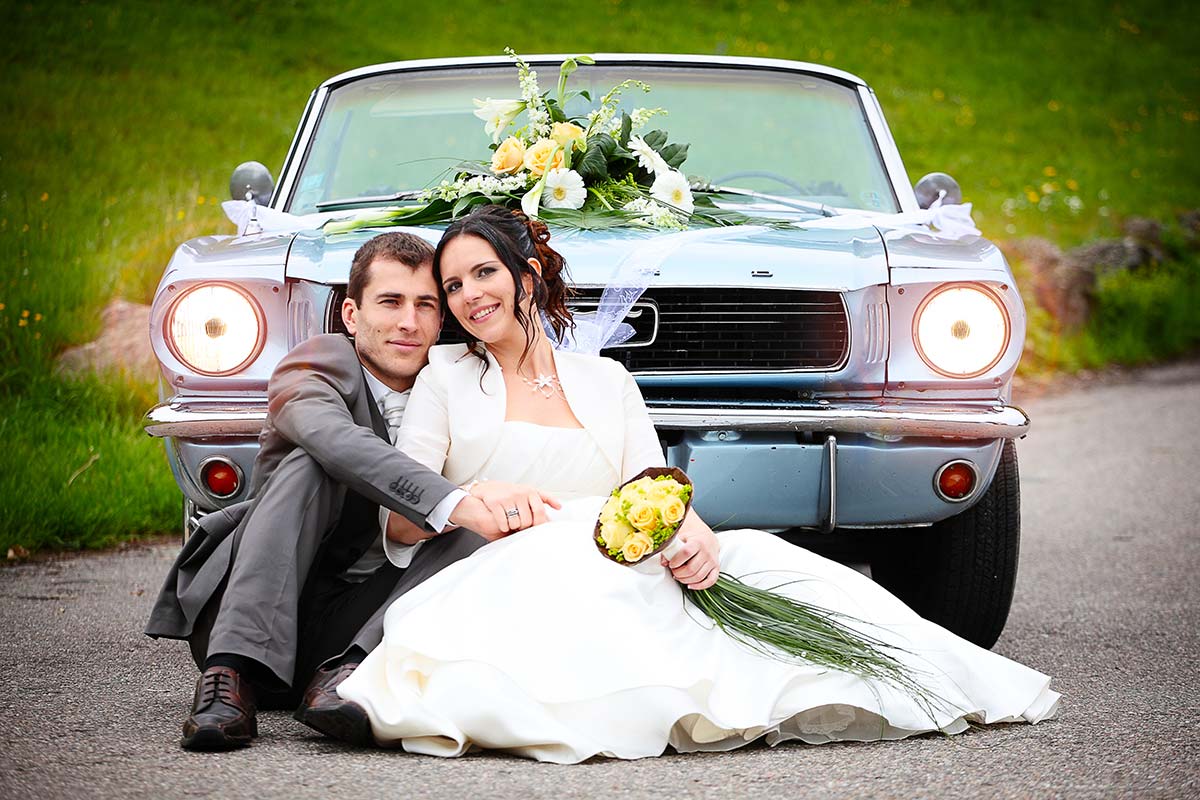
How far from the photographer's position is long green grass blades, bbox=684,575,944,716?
304cm

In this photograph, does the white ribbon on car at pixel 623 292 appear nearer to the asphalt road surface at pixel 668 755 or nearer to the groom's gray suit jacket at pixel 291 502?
the groom's gray suit jacket at pixel 291 502

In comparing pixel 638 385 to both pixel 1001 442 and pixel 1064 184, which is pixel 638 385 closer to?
pixel 1001 442

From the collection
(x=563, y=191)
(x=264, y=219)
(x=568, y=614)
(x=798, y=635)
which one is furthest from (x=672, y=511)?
(x=264, y=219)

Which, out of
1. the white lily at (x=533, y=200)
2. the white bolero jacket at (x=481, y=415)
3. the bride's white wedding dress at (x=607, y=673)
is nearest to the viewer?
the bride's white wedding dress at (x=607, y=673)

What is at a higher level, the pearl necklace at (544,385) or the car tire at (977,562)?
the pearl necklace at (544,385)

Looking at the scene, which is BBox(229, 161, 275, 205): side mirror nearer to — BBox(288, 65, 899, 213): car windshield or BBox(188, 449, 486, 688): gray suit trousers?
BBox(288, 65, 899, 213): car windshield

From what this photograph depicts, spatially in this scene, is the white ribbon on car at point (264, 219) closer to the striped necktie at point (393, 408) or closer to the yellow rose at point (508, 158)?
the yellow rose at point (508, 158)

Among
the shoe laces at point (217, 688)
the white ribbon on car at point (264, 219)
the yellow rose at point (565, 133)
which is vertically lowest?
the shoe laces at point (217, 688)

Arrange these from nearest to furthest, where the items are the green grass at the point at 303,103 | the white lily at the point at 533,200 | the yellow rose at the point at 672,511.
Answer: the yellow rose at the point at 672,511, the white lily at the point at 533,200, the green grass at the point at 303,103

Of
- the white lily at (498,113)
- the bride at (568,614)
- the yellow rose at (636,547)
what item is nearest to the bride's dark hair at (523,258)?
the bride at (568,614)

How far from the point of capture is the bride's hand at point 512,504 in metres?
3.07

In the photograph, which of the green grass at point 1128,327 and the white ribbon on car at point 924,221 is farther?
the green grass at point 1128,327

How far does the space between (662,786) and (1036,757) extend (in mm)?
797

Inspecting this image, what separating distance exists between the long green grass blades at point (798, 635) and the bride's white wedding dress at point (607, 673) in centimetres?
3
